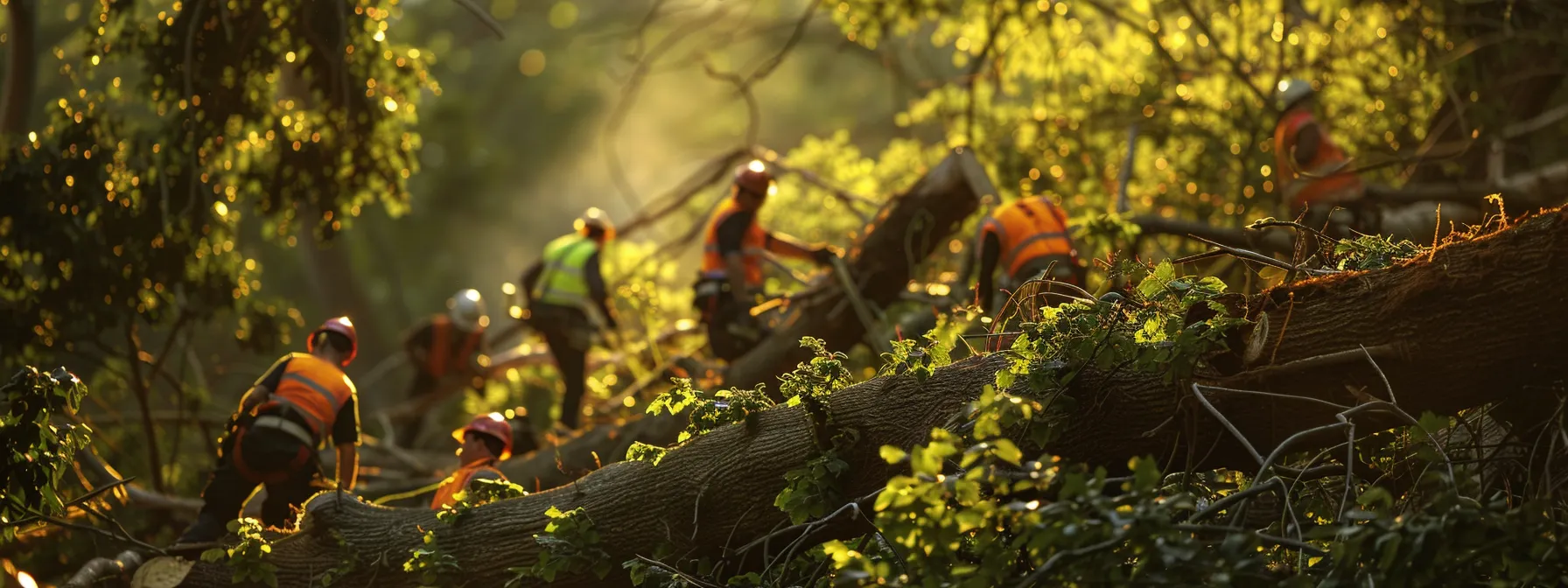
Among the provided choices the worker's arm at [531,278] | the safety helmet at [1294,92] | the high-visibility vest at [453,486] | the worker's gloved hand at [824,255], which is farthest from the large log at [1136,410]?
the safety helmet at [1294,92]

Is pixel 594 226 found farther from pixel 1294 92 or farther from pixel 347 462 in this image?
pixel 1294 92

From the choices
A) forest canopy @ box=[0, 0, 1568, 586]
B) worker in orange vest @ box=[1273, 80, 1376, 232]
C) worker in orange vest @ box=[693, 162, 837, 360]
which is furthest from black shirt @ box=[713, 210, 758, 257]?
worker in orange vest @ box=[1273, 80, 1376, 232]

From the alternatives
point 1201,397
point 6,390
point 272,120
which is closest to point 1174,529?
point 1201,397

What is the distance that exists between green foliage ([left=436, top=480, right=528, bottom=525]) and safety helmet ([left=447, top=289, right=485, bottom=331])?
4.96m

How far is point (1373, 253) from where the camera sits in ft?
12.5

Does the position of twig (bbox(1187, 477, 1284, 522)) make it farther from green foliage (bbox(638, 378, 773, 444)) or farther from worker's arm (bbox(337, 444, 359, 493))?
worker's arm (bbox(337, 444, 359, 493))

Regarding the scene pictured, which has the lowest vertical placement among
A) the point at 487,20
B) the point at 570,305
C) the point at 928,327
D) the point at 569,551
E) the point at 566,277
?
the point at 569,551

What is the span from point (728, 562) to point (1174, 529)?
1712 mm

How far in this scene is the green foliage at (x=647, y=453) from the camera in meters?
4.43

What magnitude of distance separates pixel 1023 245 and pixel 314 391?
11.2ft

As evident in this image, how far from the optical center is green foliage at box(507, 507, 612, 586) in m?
4.27

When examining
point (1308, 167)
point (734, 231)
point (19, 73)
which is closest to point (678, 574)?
point (734, 231)

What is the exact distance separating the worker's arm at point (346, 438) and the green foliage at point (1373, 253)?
425cm

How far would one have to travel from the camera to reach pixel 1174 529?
2898 mm
